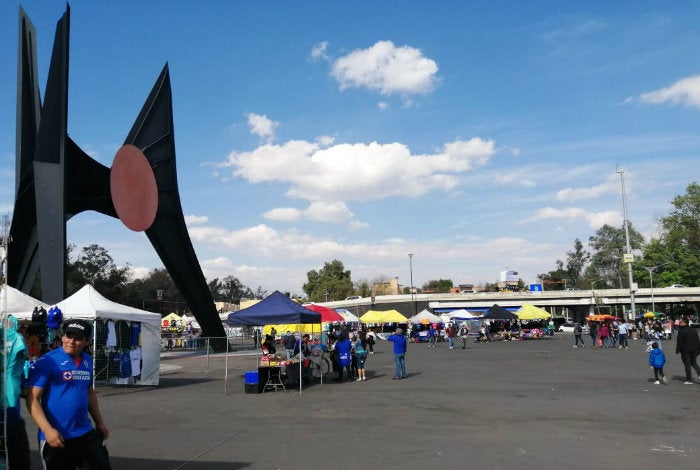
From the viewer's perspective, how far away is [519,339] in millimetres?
45031

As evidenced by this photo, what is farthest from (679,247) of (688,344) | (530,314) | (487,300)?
(688,344)

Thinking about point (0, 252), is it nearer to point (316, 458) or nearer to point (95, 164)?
point (316, 458)

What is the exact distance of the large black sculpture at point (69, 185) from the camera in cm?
2445

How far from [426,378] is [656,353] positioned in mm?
6405

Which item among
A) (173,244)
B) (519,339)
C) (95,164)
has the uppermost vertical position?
(95,164)

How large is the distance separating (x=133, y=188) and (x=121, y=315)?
16.6 meters

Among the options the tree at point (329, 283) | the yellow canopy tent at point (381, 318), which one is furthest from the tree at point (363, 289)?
the yellow canopy tent at point (381, 318)

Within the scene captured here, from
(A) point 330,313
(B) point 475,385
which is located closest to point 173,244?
(A) point 330,313

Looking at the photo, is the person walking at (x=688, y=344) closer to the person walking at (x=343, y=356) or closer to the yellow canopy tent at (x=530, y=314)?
the person walking at (x=343, y=356)

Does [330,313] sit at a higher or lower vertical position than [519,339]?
higher

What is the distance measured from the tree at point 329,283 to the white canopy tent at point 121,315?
90.8m

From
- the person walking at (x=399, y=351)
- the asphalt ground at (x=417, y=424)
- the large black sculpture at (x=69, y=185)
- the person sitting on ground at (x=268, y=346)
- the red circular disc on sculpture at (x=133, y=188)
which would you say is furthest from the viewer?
the red circular disc on sculpture at (x=133, y=188)

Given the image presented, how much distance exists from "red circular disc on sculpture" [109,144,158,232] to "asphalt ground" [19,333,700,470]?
49.6ft

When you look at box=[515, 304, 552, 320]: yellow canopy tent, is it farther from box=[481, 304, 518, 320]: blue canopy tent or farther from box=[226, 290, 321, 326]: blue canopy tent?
box=[226, 290, 321, 326]: blue canopy tent
